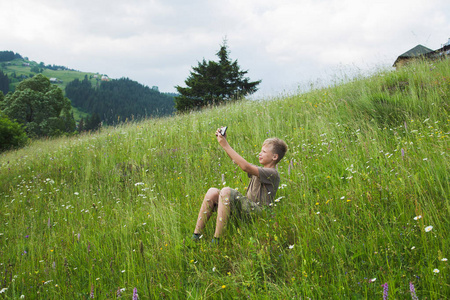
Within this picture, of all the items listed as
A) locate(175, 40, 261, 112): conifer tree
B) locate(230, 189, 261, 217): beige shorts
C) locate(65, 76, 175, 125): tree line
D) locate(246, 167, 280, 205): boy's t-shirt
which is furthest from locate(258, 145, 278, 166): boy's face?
locate(65, 76, 175, 125): tree line

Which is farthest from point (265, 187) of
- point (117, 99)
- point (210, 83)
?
point (117, 99)

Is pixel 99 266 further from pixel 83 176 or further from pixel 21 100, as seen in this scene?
pixel 21 100

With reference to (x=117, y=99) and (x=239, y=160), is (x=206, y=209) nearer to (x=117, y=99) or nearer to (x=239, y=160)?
(x=239, y=160)

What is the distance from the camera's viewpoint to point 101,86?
14600 centimetres

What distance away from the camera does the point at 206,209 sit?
9.82 ft

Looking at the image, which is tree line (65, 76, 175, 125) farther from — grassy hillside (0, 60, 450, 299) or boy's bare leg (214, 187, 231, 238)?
boy's bare leg (214, 187, 231, 238)

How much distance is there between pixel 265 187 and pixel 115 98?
136142 millimetres

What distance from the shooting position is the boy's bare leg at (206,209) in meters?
2.92

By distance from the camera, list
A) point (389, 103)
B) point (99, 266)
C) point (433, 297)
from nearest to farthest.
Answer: point (433, 297) → point (99, 266) → point (389, 103)

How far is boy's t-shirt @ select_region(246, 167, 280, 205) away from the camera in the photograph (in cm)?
300

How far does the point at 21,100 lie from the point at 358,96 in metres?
43.0

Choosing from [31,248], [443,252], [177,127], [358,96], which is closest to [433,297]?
[443,252]

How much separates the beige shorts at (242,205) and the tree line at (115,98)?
114343 millimetres

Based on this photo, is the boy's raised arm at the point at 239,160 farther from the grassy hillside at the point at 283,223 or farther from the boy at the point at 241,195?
the grassy hillside at the point at 283,223
